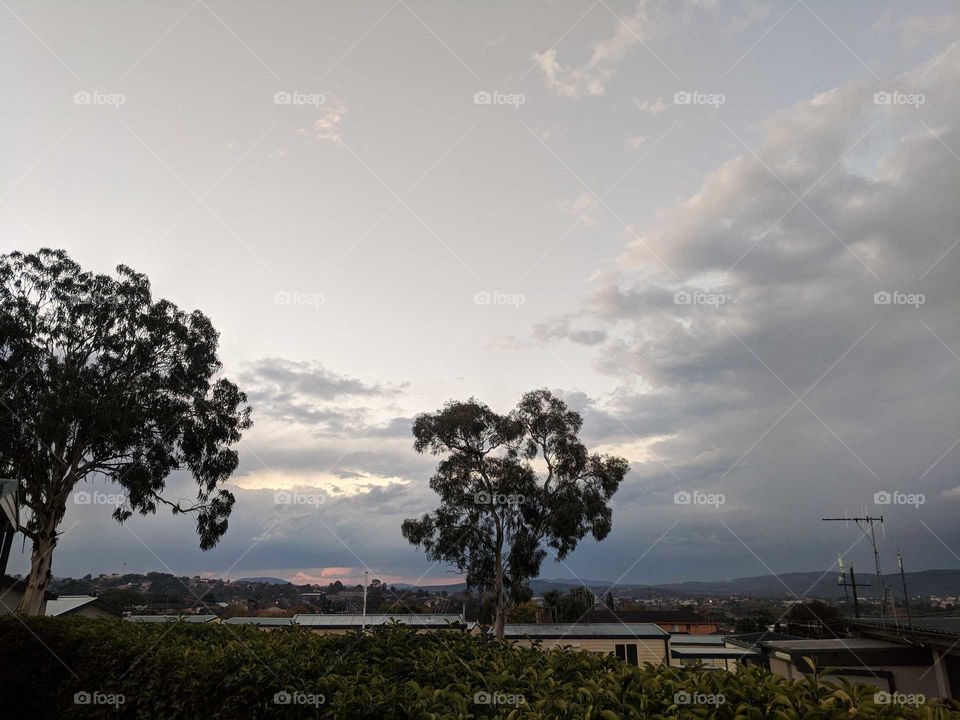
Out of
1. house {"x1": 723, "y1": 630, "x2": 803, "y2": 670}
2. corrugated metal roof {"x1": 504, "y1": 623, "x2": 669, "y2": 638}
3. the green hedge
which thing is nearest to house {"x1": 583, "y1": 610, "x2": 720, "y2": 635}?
corrugated metal roof {"x1": 504, "y1": 623, "x2": 669, "y2": 638}

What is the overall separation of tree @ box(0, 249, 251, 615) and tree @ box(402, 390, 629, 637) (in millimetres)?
10131

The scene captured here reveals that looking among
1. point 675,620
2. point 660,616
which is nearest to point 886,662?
point 660,616

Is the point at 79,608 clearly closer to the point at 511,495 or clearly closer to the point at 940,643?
the point at 511,495

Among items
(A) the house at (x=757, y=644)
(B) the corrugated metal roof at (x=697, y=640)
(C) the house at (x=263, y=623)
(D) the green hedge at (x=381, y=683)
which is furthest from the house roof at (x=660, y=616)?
(D) the green hedge at (x=381, y=683)

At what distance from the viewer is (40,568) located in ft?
72.1

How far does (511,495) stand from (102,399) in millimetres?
18140

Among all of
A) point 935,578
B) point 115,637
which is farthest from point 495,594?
point 115,637

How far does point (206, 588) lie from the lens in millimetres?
26312

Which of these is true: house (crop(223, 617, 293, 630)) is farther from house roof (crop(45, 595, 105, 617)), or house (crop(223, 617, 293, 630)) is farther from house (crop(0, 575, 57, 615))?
house (crop(0, 575, 57, 615))

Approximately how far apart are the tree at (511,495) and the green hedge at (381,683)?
21.8 metres

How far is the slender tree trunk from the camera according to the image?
2169cm

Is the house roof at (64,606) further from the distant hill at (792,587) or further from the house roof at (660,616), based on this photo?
the house roof at (660,616)

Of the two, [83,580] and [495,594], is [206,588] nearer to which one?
[495,594]

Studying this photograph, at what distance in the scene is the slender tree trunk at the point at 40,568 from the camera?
71.2 feet
